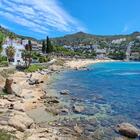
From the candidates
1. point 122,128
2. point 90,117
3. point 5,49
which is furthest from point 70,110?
point 5,49

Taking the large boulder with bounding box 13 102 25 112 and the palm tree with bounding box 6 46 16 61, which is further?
the palm tree with bounding box 6 46 16 61

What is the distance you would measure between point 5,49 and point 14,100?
57306mm

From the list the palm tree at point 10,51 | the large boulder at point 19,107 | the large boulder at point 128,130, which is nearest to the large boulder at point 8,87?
the large boulder at point 19,107

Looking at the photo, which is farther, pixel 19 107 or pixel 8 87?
pixel 8 87

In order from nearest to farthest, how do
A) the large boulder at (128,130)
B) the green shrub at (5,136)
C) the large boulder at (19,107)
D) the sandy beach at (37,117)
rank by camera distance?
the green shrub at (5,136)
the sandy beach at (37,117)
the large boulder at (128,130)
the large boulder at (19,107)

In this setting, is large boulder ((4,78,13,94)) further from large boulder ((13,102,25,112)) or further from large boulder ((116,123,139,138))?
large boulder ((116,123,139,138))

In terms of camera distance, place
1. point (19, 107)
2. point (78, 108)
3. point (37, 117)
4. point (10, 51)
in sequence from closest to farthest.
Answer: point (37, 117), point (19, 107), point (78, 108), point (10, 51)

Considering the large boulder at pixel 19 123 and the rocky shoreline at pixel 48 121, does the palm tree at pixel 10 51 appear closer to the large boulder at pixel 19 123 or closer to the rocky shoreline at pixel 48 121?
the rocky shoreline at pixel 48 121

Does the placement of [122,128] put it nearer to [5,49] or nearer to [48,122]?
[48,122]

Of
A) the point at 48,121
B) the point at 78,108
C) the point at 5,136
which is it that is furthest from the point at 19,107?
the point at 5,136

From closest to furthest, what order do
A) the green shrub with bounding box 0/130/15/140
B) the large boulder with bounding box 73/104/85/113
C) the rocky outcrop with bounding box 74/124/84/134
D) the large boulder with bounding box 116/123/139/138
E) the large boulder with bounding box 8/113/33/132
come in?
1. the green shrub with bounding box 0/130/15/140
2. the large boulder with bounding box 8/113/33/132
3. the large boulder with bounding box 116/123/139/138
4. the rocky outcrop with bounding box 74/124/84/134
5. the large boulder with bounding box 73/104/85/113

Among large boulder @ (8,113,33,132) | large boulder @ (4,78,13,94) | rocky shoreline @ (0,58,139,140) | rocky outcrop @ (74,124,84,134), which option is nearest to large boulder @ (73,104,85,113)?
rocky shoreline @ (0,58,139,140)

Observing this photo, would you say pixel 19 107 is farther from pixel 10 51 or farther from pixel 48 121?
pixel 10 51

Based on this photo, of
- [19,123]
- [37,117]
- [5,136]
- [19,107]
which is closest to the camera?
[5,136]
